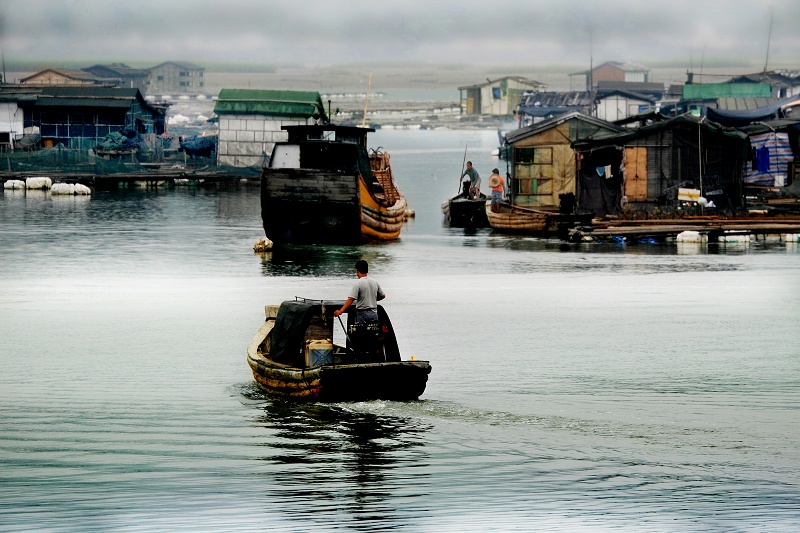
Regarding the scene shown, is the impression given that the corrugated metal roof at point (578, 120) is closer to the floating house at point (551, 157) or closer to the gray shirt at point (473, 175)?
the floating house at point (551, 157)

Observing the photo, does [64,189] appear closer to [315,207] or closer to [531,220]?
[315,207]

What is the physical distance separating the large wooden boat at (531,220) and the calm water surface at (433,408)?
8.26 m

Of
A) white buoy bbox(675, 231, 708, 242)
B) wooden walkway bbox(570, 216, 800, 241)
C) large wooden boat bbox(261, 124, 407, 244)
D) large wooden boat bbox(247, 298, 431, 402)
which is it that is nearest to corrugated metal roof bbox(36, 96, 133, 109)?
large wooden boat bbox(261, 124, 407, 244)

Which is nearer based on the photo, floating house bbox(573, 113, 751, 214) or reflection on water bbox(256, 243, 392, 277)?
reflection on water bbox(256, 243, 392, 277)

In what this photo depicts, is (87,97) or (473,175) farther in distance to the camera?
(87,97)

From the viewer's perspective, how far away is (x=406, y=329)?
86.6 feet

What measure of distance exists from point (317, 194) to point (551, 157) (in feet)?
38.2

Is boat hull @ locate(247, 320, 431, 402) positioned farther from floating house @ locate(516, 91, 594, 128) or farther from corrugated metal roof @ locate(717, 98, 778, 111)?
floating house @ locate(516, 91, 594, 128)

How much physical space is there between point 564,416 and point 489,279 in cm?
1823

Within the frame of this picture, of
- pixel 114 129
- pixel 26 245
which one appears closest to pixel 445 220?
pixel 26 245

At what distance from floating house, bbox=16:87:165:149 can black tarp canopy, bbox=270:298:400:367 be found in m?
67.1

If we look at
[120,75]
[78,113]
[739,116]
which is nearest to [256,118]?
[78,113]

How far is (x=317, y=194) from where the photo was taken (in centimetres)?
4319

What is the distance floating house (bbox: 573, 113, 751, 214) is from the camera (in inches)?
1818
